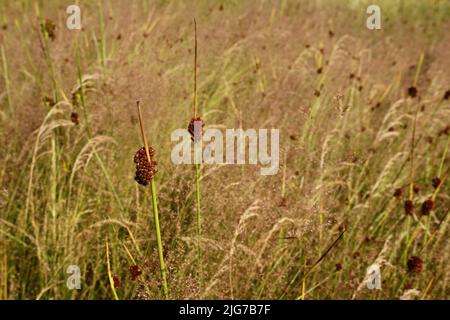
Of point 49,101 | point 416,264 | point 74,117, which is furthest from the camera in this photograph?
point 49,101

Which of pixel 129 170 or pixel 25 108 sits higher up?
pixel 25 108

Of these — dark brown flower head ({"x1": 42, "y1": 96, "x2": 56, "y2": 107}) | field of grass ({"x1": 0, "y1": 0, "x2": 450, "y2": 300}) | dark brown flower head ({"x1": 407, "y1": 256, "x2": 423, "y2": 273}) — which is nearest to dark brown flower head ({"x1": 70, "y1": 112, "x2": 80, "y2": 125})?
field of grass ({"x1": 0, "y1": 0, "x2": 450, "y2": 300})

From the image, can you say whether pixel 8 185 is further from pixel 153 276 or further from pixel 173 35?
pixel 173 35

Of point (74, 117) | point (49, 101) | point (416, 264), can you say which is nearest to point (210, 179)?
point (74, 117)

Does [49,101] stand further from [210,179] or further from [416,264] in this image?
[416,264]

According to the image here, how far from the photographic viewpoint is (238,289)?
1.13 m

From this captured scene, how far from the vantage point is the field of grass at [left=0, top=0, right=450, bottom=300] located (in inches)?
42.5

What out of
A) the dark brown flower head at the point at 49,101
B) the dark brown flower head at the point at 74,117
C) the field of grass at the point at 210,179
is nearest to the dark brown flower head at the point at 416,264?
the field of grass at the point at 210,179

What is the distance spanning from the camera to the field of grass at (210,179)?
108cm

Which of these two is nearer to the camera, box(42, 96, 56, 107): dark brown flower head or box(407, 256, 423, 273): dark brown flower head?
box(407, 256, 423, 273): dark brown flower head

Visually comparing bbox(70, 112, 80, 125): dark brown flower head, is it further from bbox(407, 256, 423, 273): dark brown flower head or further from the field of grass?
bbox(407, 256, 423, 273): dark brown flower head

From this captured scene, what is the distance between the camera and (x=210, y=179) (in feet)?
3.84

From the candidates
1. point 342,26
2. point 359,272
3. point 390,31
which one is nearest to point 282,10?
point 342,26
